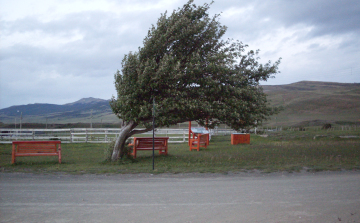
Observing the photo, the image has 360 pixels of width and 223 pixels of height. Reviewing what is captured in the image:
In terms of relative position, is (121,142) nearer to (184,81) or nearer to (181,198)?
(184,81)

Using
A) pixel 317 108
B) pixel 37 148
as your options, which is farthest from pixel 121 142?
pixel 317 108

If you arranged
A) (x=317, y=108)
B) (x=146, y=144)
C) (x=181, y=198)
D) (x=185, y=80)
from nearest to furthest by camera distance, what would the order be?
(x=181, y=198), (x=185, y=80), (x=146, y=144), (x=317, y=108)

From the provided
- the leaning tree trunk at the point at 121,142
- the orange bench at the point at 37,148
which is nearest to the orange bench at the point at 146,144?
the leaning tree trunk at the point at 121,142

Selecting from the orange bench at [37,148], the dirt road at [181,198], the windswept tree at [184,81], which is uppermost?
the windswept tree at [184,81]

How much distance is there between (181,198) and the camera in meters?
7.40

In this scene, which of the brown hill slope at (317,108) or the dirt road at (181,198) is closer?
the dirt road at (181,198)

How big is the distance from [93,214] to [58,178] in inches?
196

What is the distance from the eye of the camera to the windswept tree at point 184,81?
13188 mm

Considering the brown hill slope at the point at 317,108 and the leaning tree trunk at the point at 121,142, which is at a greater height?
the brown hill slope at the point at 317,108

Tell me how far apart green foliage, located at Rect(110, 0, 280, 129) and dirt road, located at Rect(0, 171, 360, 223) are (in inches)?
145

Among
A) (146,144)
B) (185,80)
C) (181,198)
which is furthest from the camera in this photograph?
(146,144)

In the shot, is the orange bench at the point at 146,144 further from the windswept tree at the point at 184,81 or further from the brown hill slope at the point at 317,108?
the brown hill slope at the point at 317,108

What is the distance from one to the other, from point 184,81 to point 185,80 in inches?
3.2

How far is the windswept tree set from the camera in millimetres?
13188
